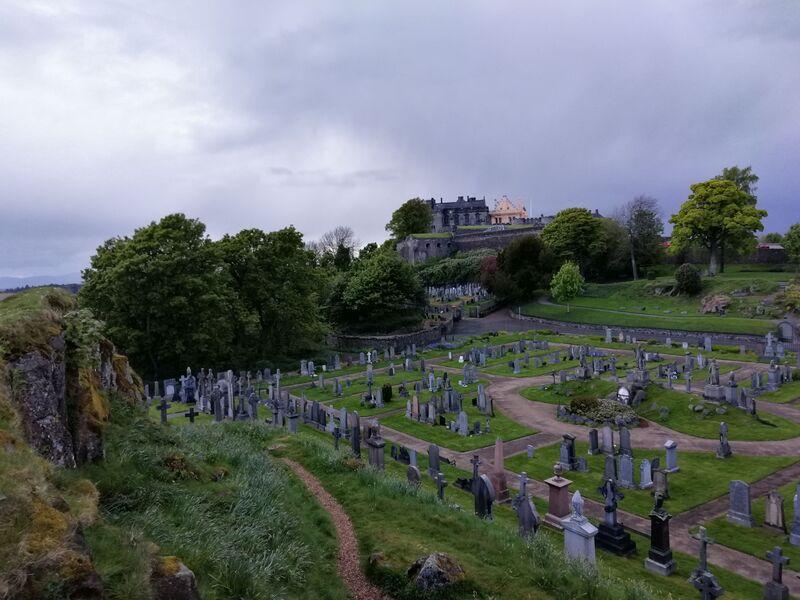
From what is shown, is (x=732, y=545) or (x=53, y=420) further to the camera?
(x=732, y=545)

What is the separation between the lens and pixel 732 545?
462 inches

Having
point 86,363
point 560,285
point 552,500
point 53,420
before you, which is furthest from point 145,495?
point 560,285

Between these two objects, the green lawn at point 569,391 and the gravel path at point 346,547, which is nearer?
the gravel path at point 346,547

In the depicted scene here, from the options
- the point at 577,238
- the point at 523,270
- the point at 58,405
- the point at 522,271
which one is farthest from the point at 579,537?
the point at 577,238

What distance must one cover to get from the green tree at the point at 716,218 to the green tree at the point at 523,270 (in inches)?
551

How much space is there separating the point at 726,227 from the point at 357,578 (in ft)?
183

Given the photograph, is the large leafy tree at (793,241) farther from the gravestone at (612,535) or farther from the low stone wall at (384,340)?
the gravestone at (612,535)

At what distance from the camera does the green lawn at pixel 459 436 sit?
19.6 meters

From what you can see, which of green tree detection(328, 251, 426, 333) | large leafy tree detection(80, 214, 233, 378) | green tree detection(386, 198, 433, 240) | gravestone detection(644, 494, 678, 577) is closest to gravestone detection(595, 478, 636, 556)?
gravestone detection(644, 494, 678, 577)

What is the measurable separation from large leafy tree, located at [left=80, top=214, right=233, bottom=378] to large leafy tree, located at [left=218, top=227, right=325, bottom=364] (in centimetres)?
304

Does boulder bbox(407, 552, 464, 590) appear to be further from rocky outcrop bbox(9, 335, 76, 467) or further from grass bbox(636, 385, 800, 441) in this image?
grass bbox(636, 385, 800, 441)

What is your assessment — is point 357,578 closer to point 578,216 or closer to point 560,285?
point 560,285

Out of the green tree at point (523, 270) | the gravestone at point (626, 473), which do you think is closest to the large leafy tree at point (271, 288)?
the gravestone at point (626, 473)

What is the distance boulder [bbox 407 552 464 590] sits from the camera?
7.23 meters
